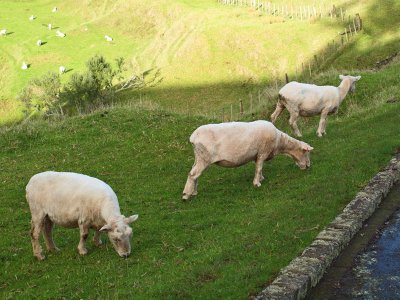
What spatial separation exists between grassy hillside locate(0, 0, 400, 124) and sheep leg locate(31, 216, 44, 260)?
41232mm

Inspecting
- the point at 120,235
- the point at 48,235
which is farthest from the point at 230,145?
the point at 48,235

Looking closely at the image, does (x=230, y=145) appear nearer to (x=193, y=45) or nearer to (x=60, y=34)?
(x=193, y=45)

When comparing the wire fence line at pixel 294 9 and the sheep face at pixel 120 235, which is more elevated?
the sheep face at pixel 120 235

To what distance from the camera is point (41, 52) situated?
9238cm

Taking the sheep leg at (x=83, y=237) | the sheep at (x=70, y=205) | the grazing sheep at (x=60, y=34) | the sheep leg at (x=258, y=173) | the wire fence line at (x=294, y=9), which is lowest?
the grazing sheep at (x=60, y=34)

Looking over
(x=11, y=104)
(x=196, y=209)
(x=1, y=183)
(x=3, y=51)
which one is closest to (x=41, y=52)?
(x=3, y=51)

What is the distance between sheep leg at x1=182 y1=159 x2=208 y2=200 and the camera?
15719 millimetres

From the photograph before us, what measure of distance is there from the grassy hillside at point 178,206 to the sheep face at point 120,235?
23 centimetres

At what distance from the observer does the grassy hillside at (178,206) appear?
985cm

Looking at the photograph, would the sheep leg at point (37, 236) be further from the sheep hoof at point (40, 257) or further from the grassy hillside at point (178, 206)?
the grassy hillside at point (178, 206)

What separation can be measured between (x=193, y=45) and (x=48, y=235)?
203 feet

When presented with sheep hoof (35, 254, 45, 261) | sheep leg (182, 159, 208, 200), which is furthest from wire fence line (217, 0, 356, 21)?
sheep hoof (35, 254, 45, 261)

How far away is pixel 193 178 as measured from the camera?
15859 mm

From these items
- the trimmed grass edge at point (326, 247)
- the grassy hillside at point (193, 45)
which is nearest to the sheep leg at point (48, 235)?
the trimmed grass edge at point (326, 247)
